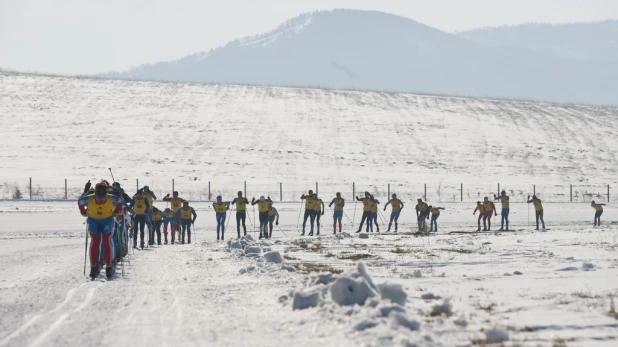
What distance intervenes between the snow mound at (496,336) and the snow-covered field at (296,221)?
0.02m

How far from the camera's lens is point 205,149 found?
7112cm

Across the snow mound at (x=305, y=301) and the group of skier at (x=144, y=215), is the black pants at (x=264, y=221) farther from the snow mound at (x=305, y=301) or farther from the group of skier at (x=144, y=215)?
the snow mound at (x=305, y=301)

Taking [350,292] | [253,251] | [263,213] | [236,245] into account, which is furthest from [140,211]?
[350,292]

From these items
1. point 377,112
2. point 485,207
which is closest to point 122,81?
point 377,112

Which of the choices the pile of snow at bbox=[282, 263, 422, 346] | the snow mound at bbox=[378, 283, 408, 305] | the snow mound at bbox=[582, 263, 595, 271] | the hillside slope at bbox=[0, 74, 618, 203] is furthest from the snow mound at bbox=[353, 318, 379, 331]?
the hillside slope at bbox=[0, 74, 618, 203]

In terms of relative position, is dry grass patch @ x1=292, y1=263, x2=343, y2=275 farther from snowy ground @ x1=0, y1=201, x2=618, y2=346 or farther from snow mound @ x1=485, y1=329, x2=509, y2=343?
snow mound @ x1=485, y1=329, x2=509, y2=343

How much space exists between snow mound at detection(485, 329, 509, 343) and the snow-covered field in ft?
0.07

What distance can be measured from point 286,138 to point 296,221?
35.4 meters

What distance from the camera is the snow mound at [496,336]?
7971mm

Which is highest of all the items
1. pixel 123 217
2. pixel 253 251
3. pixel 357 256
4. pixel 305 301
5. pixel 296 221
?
pixel 123 217

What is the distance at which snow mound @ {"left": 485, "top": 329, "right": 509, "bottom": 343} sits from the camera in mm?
7971

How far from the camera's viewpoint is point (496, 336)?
8.02 meters

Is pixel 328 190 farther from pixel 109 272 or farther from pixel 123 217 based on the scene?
pixel 109 272

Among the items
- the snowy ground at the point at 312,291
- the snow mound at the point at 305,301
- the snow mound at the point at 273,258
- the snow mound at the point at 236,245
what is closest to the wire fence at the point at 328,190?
the snow mound at the point at 236,245
